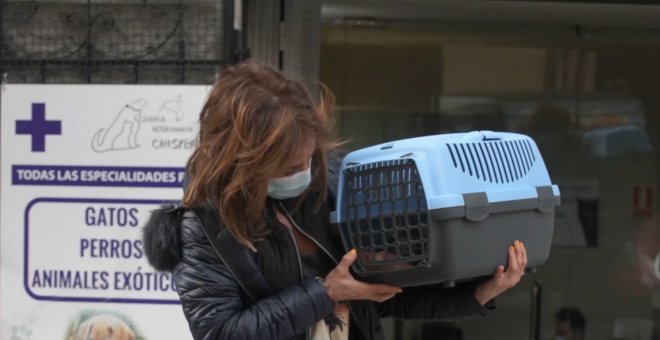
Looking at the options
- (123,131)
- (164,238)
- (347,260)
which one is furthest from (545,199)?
(123,131)

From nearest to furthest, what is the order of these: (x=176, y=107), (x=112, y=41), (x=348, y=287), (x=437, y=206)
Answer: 1. (x=437, y=206)
2. (x=348, y=287)
3. (x=176, y=107)
4. (x=112, y=41)

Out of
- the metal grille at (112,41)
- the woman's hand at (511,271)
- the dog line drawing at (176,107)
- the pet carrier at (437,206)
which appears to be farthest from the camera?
the metal grille at (112,41)

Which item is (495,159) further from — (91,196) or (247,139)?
(91,196)

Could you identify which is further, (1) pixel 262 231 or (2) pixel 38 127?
(2) pixel 38 127

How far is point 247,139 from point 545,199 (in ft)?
2.34

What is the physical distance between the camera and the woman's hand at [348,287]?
6.01 ft

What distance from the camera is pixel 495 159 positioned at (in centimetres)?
187

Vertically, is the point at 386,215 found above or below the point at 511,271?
above

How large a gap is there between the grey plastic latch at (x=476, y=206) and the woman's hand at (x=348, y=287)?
0.24m

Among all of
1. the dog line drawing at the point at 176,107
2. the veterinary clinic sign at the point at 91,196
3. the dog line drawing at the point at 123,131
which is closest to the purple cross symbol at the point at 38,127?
the veterinary clinic sign at the point at 91,196

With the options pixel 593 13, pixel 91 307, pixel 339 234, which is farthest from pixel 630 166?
pixel 339 234

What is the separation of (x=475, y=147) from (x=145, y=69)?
2301mm

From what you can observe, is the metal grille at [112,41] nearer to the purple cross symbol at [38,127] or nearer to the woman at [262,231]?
the purple cross symbol at [38,127]

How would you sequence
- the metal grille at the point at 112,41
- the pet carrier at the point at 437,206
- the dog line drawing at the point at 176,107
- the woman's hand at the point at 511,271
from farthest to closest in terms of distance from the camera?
the metal grille at the point at 112,41, the dog line drawing at the point at 176,107, the woman's hand at the point at 511,271, the pet carrier at the point at 437,206
